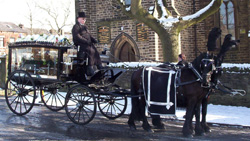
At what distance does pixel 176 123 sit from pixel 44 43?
4.10 metres

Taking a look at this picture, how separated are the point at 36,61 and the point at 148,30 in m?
7.70

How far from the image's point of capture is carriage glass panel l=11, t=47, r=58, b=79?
814cm

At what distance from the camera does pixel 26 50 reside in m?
8.46

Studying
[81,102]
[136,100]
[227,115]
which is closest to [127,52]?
[227,115]

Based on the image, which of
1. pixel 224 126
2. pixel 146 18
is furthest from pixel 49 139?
pixel 146 18

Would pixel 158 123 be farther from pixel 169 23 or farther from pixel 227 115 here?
pixel 169 23

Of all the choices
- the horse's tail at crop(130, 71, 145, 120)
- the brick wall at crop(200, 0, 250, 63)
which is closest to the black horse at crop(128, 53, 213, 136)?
the horse's tail at crop(130, 71, 145, 120)

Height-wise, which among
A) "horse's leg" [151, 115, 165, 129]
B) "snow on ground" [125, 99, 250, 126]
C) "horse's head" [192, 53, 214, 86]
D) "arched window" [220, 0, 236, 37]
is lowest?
"snow on ground" [125, 99, 250, 126]

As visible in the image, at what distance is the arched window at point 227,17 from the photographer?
1627 centimetres

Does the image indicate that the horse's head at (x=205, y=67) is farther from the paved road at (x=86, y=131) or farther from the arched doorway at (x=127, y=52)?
the arched doorway at (x=127, y=52)

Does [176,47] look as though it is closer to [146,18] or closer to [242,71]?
[146,18]

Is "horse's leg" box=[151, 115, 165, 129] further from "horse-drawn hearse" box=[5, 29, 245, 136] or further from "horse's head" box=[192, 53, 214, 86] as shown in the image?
"horse's head" box=[192, 53, 214, 86]

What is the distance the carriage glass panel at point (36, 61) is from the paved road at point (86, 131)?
124 cm

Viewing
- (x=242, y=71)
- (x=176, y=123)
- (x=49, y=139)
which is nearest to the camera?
(x=49, y=139)
